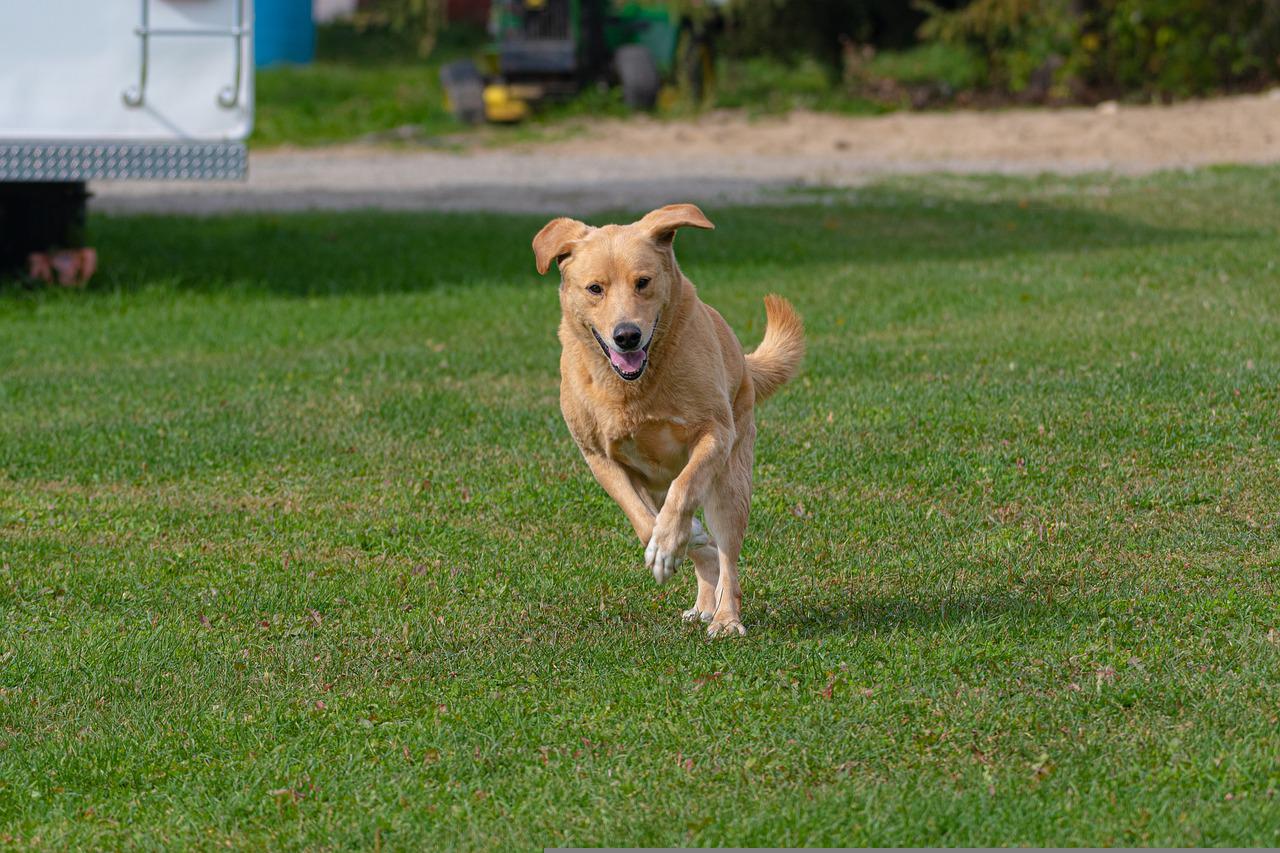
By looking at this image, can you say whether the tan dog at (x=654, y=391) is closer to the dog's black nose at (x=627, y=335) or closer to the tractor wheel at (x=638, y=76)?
the dog's black nose at (x=627, y=335)

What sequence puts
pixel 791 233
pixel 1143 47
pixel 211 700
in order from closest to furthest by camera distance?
pixel 211 700 → pixel 791 233 → pixel 1143 47

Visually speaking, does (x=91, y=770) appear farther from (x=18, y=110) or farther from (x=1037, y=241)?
(x=1037, y=241)

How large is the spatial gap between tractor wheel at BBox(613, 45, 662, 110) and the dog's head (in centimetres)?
2193

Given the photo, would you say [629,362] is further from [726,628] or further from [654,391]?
[726,628]

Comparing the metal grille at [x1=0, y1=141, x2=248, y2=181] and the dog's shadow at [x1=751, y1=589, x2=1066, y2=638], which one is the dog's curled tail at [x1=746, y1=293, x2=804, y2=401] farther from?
the metal grille at [x1=0, y1=141, x2=248, y2=181]

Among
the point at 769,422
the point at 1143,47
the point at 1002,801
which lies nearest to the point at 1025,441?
the point at 769,422

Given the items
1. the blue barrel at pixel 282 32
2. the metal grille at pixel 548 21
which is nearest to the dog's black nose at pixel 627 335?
the metal grille at pixel 548 21

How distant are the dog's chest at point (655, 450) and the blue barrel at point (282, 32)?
Answer: 3512 cm

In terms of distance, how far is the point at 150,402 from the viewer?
384 inches

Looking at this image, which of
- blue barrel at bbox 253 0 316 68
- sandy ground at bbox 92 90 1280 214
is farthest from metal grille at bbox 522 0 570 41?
blue barrel at bbox 253 0 316 68

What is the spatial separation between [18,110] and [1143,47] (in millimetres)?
21015

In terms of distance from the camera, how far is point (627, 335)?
5301 millimetres

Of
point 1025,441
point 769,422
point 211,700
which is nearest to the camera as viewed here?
point 211,700

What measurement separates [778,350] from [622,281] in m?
1.14
